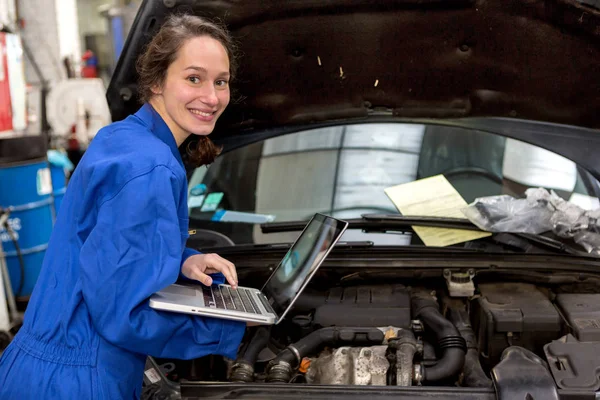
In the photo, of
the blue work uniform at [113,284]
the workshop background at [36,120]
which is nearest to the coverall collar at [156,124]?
the blue work uniform at [113,284]

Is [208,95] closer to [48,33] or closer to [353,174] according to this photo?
[353,174]

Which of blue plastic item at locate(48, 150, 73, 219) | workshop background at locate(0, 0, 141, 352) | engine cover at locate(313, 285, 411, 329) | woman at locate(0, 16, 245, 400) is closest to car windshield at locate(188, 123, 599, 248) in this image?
engine cover at locate(313, 285, 411, 329)

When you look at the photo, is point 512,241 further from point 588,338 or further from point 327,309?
point 327,309

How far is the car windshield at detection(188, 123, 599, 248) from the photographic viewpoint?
2.34m

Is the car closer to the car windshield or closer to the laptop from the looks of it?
the car windshield

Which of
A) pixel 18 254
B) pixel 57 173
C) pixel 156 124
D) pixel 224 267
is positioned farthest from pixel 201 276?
pixel 57 173

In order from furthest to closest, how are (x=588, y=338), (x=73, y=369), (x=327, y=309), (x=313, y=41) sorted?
(x=313, y=41), (x=327, y=309), (x=588, y=338), (x=73, y=369)

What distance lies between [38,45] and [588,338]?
25.2 ft

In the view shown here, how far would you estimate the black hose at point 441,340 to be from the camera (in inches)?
66.4

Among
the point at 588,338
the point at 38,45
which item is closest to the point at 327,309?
the point at 588,338

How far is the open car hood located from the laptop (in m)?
0.69

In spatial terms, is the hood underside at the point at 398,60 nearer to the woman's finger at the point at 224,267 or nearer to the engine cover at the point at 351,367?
the woman's finger at the point at 224,267

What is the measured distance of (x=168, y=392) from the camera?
1532 mm

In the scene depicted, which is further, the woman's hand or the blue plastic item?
the blue plastic item
